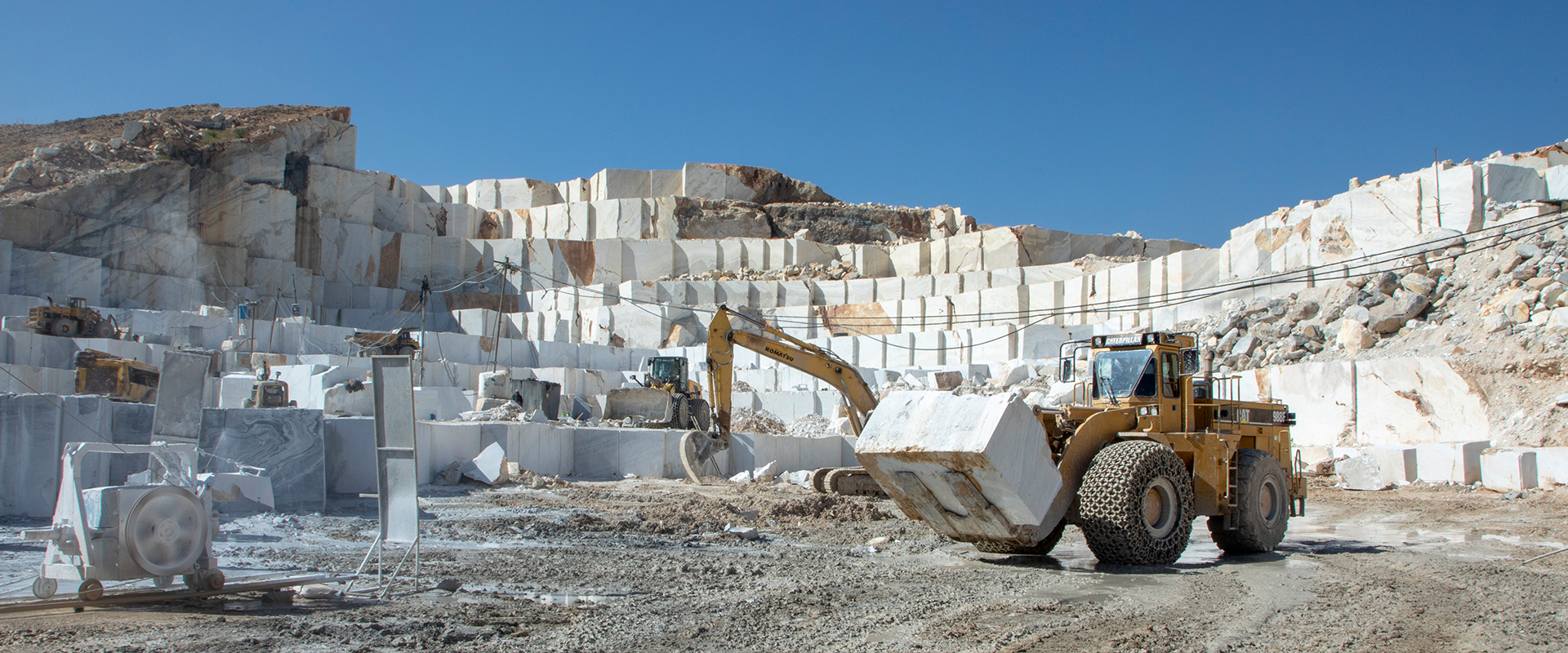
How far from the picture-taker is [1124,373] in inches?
350

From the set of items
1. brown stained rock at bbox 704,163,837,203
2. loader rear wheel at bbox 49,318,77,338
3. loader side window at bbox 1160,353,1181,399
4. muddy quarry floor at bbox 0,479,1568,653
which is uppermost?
brown stained rock at bbox 704,163,837,203

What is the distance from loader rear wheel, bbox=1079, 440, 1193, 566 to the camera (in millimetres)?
7527

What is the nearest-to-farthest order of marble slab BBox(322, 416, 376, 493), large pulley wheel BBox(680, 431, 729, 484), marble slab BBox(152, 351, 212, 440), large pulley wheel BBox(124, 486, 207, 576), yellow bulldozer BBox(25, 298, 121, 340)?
large pulley wheel BBox(124, 486, 207, 576) → marble slab BBox(152, 351, 212, 440) → marble slab BBox(322, 416, 376, 493) → large pulley wheel BBox(680, 431, 729, 484) → yellow bulldozer BBox(25, 298, 121, 340)

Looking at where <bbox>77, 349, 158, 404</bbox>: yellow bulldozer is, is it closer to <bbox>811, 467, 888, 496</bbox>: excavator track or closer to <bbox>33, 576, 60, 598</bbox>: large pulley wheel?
<bbox>811, 467, 888, 496</bbox>: excavator track

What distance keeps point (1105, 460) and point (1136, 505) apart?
0.42m

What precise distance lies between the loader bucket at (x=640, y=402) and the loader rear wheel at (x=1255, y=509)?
13.2 metres

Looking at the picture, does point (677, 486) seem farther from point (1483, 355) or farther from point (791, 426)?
point (1483, 355)

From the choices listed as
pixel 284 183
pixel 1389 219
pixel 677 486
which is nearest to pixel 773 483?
pixel 677 486

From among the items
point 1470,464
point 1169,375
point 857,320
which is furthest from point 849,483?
point 857,320

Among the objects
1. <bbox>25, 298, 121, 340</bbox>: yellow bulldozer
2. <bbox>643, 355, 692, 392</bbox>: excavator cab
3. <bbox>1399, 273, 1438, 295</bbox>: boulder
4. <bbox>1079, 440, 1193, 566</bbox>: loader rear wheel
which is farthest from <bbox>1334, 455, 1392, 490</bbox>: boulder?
<bbox>25, 298, 121, 340</bbox>: yellow bulldozer

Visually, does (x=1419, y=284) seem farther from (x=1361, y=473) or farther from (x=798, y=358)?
(x=798, y=358)

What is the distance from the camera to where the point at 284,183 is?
38.3 meters

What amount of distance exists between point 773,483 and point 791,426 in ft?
19.5

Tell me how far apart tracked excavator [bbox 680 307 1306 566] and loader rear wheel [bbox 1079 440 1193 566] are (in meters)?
0.01
